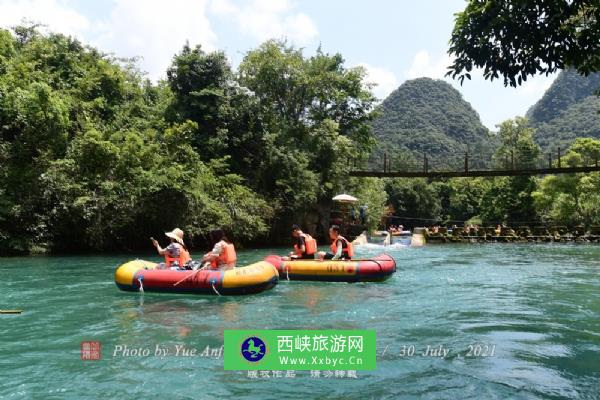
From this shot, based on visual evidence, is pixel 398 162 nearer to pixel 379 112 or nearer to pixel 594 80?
pixel 379 112

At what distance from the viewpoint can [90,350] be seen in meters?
5.62

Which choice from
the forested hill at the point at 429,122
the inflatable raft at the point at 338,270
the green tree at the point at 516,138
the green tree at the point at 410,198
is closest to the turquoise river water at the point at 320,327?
the inflatable raft at the point at 338,270

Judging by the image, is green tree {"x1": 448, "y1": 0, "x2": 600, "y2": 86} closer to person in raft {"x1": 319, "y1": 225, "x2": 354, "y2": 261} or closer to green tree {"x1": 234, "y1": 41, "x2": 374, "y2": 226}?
person in raft {"x1": 319, "y1": 225, "x2": 354, "y2": 261}

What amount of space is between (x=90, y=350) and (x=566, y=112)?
82549 millimetres

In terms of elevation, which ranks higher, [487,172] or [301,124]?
[301,124]

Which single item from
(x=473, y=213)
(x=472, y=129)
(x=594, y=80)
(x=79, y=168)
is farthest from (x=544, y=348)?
(x=594, y=80)

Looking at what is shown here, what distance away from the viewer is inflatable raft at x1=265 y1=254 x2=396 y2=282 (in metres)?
10.6

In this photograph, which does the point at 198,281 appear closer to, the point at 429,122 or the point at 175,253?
the point at 175,253

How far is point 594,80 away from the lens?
3147 inches

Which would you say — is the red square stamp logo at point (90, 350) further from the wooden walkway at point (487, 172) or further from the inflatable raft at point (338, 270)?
the wooden walkway at point (487, 172)

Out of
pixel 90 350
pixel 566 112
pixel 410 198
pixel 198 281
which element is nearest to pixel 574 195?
pixel 410 198

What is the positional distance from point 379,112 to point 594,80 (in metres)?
67.9

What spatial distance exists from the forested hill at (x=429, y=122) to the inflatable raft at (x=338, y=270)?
52.8 meters

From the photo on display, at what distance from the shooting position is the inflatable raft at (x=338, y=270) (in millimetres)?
10586
